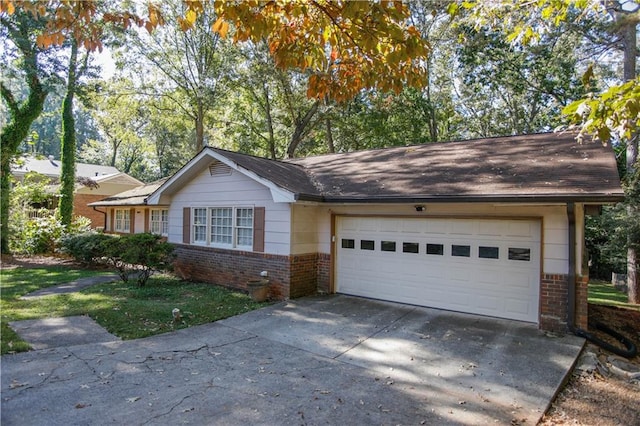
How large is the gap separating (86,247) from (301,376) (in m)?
11.7

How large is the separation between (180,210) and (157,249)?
2083 millimetres

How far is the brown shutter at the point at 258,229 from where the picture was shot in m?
9.84

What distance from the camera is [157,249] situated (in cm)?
1062

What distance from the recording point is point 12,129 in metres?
15.6

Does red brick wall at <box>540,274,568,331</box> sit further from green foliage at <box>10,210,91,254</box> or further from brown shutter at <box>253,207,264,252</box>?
green foliage at <box>10,210,91,254</box>

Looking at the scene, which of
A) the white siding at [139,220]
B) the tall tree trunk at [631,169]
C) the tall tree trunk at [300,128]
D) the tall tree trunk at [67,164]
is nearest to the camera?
the tall tree trunk at [631,169]

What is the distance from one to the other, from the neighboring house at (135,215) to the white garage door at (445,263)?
29.5 ft

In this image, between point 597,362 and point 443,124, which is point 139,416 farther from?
point 443,124

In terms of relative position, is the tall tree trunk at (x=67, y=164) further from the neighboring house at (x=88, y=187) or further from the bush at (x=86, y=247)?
the bush at (x=86, y=247)

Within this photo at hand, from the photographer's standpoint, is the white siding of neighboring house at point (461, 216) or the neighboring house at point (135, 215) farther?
the neighboring house at point (135, 215)

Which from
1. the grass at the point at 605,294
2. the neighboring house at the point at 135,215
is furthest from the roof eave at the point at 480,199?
the neighboring house at the point at 135,215

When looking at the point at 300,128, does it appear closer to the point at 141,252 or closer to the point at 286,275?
the point at 141,252

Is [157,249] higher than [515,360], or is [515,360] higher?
[157,249]

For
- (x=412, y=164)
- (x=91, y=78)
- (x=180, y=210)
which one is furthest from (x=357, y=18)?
(x=91, y=78)
